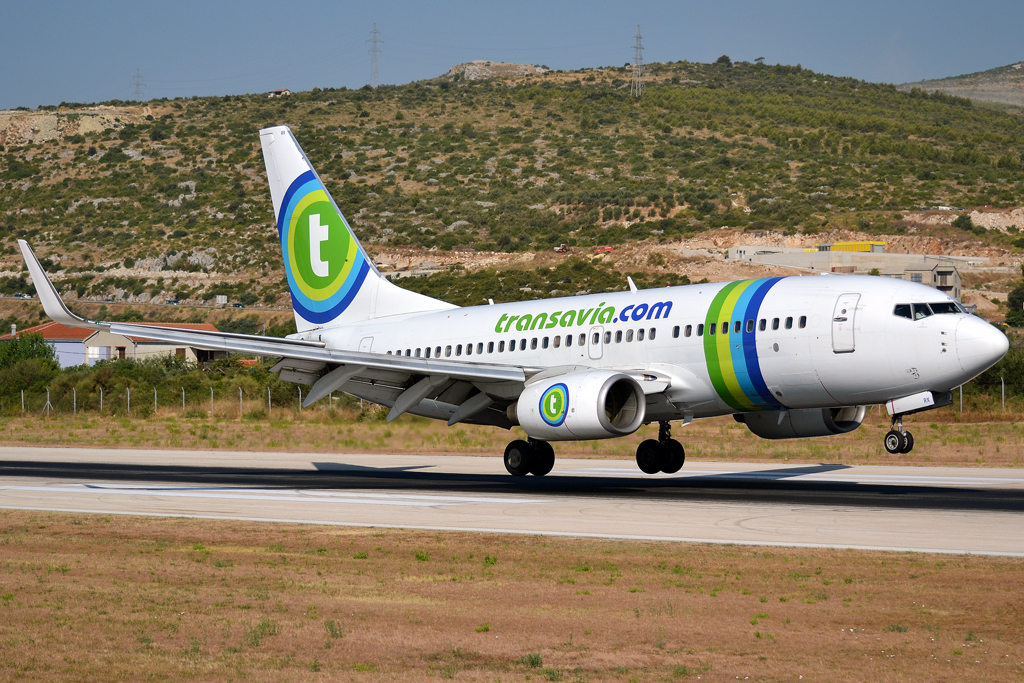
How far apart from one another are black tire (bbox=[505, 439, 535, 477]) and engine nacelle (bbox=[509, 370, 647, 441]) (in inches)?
116

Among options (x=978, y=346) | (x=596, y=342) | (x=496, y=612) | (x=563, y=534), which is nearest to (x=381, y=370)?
(x=596, y=342)

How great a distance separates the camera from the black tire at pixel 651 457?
103 feet

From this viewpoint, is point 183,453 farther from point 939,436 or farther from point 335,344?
point 939,436

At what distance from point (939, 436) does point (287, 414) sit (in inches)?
1248

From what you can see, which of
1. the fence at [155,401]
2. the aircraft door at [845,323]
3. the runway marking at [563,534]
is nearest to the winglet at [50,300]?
the runway marking at [563,534]

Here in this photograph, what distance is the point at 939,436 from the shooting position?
4291 centimetres

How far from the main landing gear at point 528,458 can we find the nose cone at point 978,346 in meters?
11.1

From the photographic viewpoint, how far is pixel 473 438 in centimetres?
4697

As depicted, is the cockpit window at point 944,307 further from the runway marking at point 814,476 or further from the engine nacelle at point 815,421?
the runway marking at point 814,476

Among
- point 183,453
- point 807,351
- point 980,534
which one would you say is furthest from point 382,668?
point 183,453

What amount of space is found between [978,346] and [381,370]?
47.5ft

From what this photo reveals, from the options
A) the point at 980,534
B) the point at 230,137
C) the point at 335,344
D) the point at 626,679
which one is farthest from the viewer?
the point at 230,137

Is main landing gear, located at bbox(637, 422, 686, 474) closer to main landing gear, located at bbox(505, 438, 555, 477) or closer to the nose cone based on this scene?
main landing gear, located at bbox(505, 438, 555, 477)

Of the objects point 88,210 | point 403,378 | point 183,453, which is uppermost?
point 88,210
